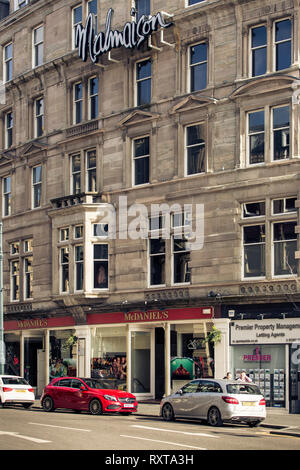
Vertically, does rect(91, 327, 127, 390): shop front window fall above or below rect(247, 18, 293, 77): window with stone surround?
below

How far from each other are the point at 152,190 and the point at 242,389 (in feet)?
43.1

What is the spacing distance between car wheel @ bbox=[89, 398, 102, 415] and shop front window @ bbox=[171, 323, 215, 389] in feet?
20.4

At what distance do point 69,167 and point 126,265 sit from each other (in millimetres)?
6980

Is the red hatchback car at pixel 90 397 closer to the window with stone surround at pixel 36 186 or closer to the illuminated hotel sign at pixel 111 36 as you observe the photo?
the window with stone surround at pixel 36 186

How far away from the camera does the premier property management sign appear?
3030 centimetres

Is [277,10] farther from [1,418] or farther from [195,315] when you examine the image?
[1,418]

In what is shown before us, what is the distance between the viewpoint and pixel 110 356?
124ft

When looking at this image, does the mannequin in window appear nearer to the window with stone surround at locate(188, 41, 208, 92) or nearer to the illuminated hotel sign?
the window with stone surround at locate(188, 41, 208, 92)

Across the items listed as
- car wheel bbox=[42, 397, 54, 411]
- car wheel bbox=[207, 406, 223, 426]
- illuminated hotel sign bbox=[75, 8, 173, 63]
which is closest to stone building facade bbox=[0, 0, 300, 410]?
illuminated hotel sign bbox=[75, 8, 173, 63]

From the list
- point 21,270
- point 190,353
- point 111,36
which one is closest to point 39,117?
point 111,36

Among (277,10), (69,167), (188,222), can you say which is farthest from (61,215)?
(277,10)

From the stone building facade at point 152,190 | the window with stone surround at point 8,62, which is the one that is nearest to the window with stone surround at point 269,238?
the stone building facade at point 152,190

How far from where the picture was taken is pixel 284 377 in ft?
100

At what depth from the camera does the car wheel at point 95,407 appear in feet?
93.1
